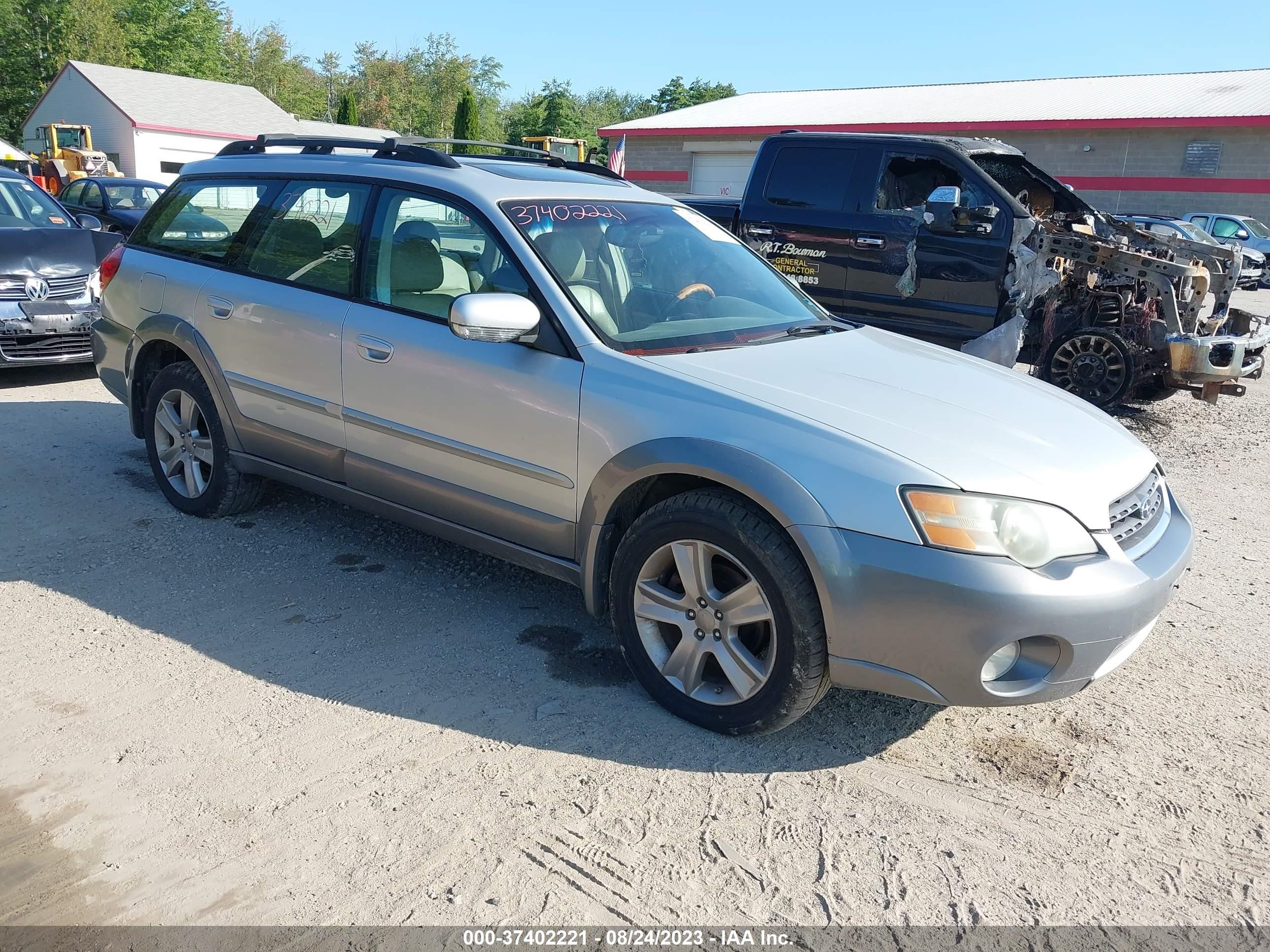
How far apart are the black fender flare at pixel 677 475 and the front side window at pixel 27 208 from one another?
24.1ft

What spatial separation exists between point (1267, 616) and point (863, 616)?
2.65 metres

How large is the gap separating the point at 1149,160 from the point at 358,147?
1166 inches

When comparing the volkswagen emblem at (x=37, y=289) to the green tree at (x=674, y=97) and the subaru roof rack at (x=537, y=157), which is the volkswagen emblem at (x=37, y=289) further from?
the green tree at (x=674, y=97)

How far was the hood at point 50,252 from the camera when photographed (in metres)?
7.80

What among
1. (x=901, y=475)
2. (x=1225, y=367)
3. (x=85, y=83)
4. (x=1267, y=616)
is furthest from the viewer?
(x=85, y=83)

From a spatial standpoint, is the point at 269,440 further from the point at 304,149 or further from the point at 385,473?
the point at 304,149

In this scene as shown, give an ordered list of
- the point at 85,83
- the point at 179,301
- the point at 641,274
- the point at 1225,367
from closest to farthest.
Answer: the point at 641,274 < the point at 179,301 < the point at 1225,367 < the point at 85,83

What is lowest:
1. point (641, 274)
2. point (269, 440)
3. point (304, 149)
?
point (269, 440)

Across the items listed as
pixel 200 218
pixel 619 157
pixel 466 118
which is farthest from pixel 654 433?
pixel 466 118

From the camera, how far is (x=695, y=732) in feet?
11.0

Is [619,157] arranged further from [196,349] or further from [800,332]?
[800,332]

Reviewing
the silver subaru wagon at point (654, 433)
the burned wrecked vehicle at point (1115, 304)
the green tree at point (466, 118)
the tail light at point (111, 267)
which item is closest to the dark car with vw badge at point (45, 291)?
the tail light at point (111, 267)

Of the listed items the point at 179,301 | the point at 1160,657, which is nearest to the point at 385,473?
the point at 179,301

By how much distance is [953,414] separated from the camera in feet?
10.9
